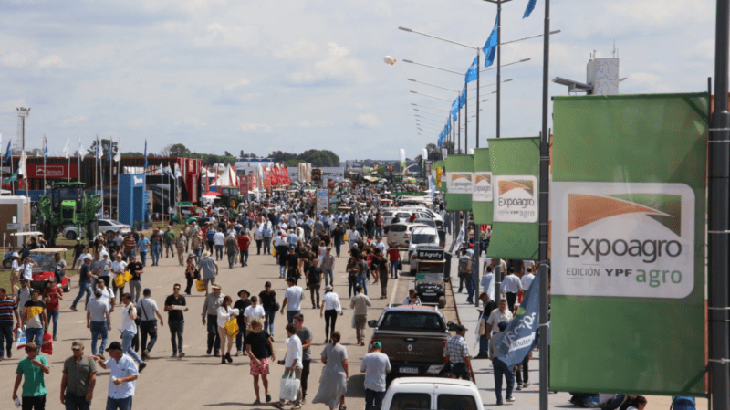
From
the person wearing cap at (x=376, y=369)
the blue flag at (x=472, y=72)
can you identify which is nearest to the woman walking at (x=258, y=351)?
the person wearing cap at (x=376, y=369)

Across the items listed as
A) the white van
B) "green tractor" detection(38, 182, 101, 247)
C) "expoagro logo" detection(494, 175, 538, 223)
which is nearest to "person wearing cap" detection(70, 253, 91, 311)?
"expoagro logo" detection(494, 175, 538, 223)

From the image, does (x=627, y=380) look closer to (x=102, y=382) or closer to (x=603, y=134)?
(x=603, y=134)

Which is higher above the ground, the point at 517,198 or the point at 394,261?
the point at 517,198

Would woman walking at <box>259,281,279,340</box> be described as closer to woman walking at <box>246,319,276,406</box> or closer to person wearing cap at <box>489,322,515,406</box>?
woman walking at <box>246,319,276,406</box>

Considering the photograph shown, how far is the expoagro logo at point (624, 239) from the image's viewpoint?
7.31 metres

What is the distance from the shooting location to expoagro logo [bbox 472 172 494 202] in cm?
2181

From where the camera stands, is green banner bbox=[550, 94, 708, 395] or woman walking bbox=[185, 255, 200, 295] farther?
woman walking bbox=[185, 255, 200, 295]

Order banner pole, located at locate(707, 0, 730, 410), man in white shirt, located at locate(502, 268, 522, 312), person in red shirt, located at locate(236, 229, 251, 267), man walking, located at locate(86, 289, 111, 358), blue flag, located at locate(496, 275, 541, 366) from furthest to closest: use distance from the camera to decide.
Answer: person in red shirt, located at locate(236, 229, 251, 267), man in white shirt, located at locate(502, 268, 522, 312), man walking, located at locate(86, 289, 111, 358), blue flag, located at locate(496, 275, 541, 366), banner pole, located at locate(707, 0, 730, 410)

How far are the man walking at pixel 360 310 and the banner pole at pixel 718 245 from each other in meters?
14.9

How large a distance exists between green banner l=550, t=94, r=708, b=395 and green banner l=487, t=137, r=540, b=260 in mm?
7827

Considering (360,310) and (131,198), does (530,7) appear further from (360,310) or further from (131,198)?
(131,198)

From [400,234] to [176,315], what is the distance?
1066 inches

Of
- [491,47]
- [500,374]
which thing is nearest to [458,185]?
[491,47]

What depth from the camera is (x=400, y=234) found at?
4659 centimetres
